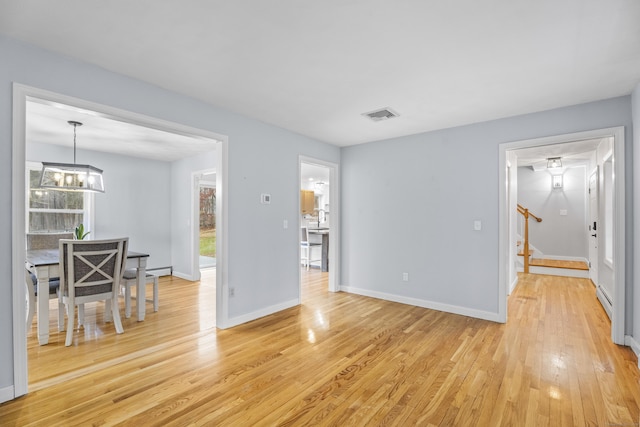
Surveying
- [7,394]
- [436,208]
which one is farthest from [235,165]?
[436,208]

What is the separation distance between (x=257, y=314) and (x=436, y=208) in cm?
272

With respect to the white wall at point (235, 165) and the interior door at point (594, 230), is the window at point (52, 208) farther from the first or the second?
the interior door at point (594, 230)

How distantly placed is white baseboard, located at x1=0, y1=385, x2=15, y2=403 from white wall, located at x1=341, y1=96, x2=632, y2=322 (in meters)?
3.93

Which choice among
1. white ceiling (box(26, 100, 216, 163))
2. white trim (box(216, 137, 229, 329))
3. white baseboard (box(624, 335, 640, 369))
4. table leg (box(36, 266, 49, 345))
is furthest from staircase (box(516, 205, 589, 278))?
table leg (box(36, 266, 49, 345))

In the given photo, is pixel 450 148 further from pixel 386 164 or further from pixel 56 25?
pixel 56 25

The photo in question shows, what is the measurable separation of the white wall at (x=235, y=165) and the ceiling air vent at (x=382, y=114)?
1.19 m

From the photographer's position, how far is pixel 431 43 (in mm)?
2090

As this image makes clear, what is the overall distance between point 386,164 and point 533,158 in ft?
12.2

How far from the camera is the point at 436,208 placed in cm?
412

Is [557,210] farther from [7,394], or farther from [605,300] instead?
[7,394]

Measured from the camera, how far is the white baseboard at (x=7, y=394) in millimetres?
2004

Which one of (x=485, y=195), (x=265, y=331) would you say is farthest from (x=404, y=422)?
(x=485, y=195)

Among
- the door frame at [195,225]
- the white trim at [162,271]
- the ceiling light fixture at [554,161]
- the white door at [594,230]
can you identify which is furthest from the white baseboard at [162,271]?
the ceiling light fixture at [554,161]

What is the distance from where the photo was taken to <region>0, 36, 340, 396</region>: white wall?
2039 millimetres
